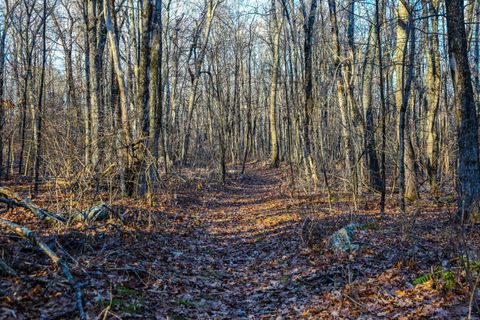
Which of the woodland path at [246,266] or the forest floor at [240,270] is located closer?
the forest floor at [240,270]

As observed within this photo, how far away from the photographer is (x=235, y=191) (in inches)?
715

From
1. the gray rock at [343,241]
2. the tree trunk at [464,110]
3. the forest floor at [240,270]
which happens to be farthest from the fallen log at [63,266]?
the tree trunk at [464,110]

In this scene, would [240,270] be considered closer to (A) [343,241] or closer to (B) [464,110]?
(A) [343,241]

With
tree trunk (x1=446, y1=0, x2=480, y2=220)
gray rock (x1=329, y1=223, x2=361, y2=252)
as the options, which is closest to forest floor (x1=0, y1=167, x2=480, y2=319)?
gray rock (x1=329, y1=223, x2=361, y2=252)

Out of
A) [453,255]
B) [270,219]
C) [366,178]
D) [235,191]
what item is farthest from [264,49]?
[453,255]

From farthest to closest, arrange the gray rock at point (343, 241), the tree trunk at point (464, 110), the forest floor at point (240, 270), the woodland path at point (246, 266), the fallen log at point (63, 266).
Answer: the tree trunk at point (464, 110)
the gray rock at point (343, 241)
the woodland path at point (246, 266)
the forest floor at point (240, 270)
the fallen log at point (63, 266)

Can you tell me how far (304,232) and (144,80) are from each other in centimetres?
664

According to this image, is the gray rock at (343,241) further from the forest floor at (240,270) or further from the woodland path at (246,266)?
the woodland path at (246,266)

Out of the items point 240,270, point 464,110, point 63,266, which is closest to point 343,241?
point 240,270

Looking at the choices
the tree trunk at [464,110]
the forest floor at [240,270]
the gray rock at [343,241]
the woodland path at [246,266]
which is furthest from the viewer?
the tree trunk at [464,110]

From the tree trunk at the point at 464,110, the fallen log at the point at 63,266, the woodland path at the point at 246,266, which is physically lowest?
the woodland path at the point at 246,266

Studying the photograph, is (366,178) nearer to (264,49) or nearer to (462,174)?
(462,174)

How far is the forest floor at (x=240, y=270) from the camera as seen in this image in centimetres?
438

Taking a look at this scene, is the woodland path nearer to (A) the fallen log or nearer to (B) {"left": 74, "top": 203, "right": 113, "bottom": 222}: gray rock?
(A) the fallen log
